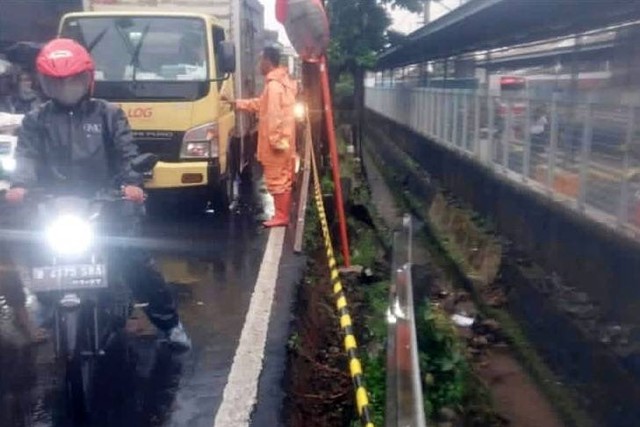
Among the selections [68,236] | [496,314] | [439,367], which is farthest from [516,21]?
[68,236]

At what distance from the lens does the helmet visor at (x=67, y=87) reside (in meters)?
5.58

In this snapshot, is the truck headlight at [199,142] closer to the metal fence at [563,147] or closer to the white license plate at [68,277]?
the metal fence at [563,147]

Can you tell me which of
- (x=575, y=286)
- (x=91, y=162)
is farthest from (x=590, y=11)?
(x=91, y=162)

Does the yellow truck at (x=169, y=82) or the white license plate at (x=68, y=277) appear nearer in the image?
the white license plate at (x=68, y=277)

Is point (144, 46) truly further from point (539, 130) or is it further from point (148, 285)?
point (148, 285)

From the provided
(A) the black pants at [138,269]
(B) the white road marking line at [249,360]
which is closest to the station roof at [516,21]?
(B) the white road marking line at [249,360]

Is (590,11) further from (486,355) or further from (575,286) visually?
(486,355)

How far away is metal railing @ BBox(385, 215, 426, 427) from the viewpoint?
3617mm

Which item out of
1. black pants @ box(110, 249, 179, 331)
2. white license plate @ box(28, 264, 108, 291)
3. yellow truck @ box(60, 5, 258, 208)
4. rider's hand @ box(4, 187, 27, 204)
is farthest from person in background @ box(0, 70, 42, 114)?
white license plate @ box(28, 264, 108, 291)

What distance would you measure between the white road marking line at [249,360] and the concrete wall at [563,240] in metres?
2.43

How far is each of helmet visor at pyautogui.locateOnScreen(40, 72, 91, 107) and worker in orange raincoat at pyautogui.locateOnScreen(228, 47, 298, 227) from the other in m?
5.29

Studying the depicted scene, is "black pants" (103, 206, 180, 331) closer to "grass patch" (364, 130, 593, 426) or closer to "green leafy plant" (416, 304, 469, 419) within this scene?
"green leafy plant" (416, 304, 469, 419)

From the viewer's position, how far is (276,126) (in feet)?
36.0

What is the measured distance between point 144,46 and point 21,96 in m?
3.73
